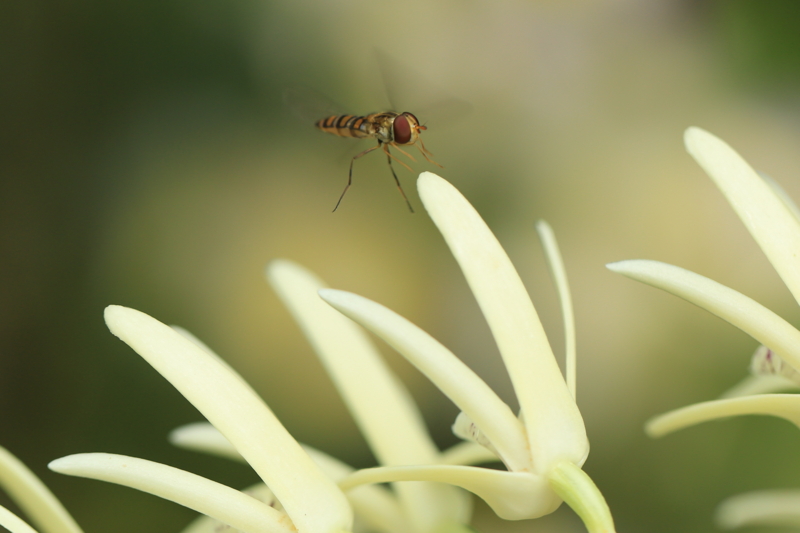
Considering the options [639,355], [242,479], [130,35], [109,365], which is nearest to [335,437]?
[242,479]

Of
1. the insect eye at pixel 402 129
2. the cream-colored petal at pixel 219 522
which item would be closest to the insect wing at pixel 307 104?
the insect eye at pixel 402 129

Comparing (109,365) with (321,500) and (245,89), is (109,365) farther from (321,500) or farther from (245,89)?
(321,500)

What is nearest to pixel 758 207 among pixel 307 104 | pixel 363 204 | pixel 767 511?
pixel 767 511

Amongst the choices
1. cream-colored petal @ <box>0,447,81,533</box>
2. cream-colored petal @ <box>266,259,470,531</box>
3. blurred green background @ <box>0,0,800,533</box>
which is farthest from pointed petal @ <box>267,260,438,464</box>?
blurred green background @ <box>0,0,800,533</box>

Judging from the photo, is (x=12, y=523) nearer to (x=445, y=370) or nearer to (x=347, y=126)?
(x=445, y=370)

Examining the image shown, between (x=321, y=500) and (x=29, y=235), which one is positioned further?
(x=29, y=235)

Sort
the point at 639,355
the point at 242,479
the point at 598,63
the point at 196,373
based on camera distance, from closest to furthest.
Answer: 1. the point at 196,373
2. the point at 242,479
3. the point at 639,355
4. the point at 598,63

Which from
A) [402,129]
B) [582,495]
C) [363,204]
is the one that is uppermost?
[363,204]
